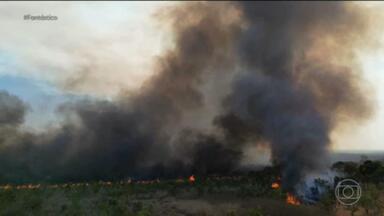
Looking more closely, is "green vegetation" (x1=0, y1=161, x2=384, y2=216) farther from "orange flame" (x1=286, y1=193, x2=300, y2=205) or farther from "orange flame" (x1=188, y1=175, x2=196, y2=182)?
"orange flame" (x1=188, y1=175, x2=196, y2=182)

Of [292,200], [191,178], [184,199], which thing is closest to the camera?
[292,200]

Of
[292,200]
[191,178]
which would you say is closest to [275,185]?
[292,200]

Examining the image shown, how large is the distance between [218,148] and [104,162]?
18699 mm

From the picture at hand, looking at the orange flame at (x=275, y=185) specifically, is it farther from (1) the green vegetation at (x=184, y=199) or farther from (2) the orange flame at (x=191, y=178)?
(2) the orange flame at (x=191, y=178)

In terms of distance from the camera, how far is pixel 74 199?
195 ft

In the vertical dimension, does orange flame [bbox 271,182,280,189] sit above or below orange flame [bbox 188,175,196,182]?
below

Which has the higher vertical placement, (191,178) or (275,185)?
(191,178)

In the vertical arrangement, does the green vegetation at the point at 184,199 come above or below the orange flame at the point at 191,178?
below

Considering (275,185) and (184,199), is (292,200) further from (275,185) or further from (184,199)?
(184,199)

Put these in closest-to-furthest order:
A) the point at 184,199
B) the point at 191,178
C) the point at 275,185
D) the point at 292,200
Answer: the point at 292,200, the point at 184,199, the point at 275,185, the point at 191,178

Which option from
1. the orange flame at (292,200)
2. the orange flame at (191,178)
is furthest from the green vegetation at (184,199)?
the orange flame at (191,178)

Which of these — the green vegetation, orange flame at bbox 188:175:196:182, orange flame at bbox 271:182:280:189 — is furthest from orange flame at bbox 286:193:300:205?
orange flame at bbox 188:175:196:182

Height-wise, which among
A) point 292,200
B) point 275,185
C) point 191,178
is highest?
point 191,178

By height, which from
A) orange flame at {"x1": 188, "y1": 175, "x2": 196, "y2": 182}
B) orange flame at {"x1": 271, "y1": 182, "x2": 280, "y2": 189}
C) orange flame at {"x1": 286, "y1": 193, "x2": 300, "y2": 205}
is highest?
orange flame at {"x1": 188, "y1": 175, "x2": 196, "y2": 182}
